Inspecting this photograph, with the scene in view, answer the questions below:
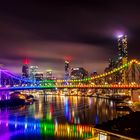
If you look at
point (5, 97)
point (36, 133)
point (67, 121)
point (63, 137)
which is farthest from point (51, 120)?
point (5, 97)

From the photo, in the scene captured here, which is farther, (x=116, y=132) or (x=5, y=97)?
(x=5, y=97)

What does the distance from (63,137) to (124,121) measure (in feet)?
48.6

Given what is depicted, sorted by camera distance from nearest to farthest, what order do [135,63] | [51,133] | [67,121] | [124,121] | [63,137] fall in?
[124,121] < [63,137] < [51,133] < [67,121] < [135,63]

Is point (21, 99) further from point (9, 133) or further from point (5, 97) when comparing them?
point (9, 133)

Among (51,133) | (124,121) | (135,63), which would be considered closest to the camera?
(124,121)

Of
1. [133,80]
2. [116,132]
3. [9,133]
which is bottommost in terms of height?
[9,133]

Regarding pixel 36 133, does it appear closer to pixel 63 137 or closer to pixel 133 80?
pixel 63 137

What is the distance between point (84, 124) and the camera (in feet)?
122

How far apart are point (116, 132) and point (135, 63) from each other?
174ft

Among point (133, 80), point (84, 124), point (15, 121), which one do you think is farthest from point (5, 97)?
point (84, 124)

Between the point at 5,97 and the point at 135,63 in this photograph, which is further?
the point at 5,97

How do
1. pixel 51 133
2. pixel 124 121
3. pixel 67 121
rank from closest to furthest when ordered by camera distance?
pixel 124 121 → pixel 51 133 → pixel 67 121

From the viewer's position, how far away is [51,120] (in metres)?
41.9

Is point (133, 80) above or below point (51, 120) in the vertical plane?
above
